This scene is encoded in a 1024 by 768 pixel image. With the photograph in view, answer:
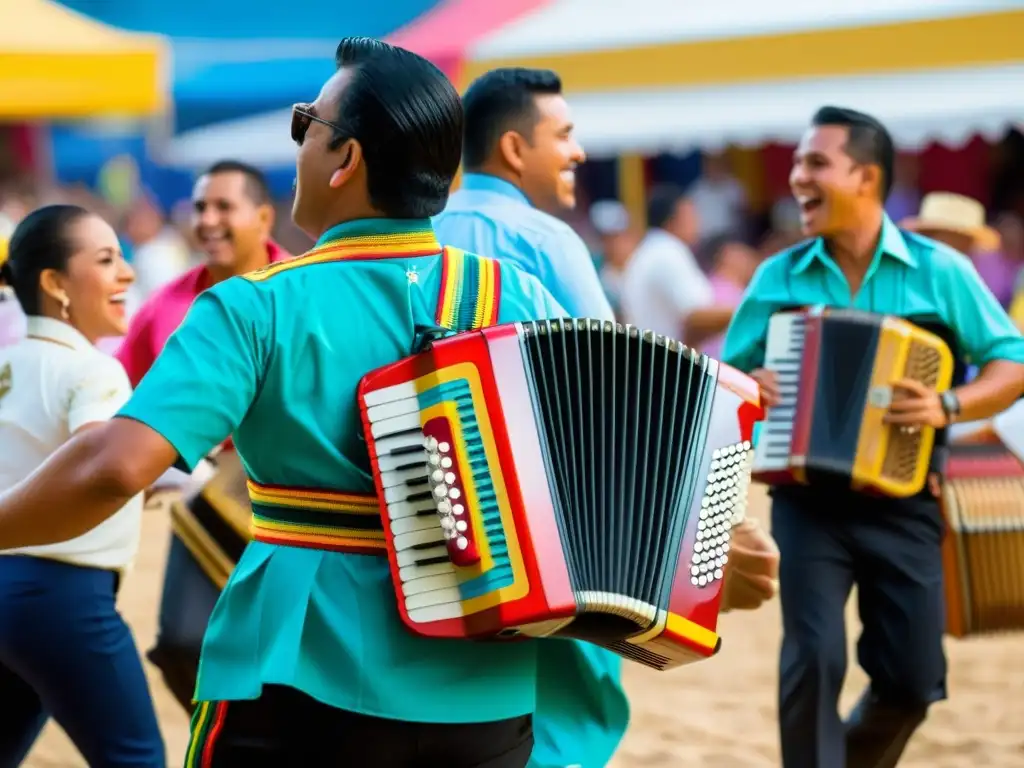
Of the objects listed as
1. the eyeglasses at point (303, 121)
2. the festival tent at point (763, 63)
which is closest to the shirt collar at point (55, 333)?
the eyeglasses at point (303, 121)

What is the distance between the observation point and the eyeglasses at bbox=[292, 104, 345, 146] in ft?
8.04

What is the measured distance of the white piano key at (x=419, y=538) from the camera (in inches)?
90.1

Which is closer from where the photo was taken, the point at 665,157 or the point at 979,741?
the point at 979,741

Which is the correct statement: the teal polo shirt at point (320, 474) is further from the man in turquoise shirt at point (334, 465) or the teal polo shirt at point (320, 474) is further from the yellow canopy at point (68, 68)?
the yellow canopy at point (68, 68)

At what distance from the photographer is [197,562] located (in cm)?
434

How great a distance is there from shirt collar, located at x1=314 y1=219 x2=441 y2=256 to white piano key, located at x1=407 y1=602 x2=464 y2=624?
1.70ft

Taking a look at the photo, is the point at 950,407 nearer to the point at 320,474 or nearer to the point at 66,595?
the point at 66,595

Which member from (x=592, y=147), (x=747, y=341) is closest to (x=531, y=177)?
(x=747, y=341)

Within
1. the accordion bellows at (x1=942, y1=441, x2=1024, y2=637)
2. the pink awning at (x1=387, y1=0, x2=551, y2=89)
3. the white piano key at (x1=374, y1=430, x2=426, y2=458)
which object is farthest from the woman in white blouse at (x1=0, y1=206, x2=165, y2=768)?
the pink awning at (x1=387, y1=0, x2=551, y2=89)

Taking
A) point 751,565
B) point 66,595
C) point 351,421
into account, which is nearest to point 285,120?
point 66,595

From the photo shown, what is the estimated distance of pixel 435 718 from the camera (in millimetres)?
2389

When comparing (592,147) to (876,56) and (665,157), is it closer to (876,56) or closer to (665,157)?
(876,56)

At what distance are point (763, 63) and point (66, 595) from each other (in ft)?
27.2

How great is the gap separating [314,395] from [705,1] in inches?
370
